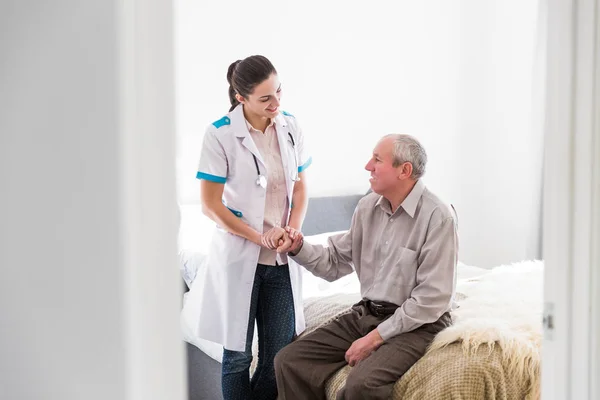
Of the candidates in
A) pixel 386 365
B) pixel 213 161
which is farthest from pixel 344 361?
pixel 213 161

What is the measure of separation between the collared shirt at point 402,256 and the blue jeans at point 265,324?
0.36 feet

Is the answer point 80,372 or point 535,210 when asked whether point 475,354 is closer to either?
point 80,372

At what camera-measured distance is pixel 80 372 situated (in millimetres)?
678

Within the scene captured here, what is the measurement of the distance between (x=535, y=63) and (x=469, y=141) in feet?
2.44

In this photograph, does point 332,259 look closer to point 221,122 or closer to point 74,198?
point 221,122

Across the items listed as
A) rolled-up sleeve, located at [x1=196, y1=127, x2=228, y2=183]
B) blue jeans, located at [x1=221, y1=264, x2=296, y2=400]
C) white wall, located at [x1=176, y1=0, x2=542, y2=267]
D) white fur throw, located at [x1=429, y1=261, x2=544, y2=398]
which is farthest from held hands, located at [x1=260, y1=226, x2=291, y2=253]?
white wall, located at [x1=176, y1=0, x2=542, y2=267]

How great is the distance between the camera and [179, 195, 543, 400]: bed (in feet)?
6.68

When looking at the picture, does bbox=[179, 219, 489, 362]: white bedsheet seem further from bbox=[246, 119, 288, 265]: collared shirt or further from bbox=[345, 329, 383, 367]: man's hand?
bbox=[345, 329, 383, 367]: man's hand

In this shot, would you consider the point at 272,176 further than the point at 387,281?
Yes

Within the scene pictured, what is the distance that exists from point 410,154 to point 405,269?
0.37 m

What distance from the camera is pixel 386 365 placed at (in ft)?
6.88

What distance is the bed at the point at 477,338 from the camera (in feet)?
6.68

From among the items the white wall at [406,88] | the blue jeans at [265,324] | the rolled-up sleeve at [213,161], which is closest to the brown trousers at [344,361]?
the blue jeans at [265,324]

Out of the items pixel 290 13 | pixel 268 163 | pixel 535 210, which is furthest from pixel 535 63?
pixel 268 163
